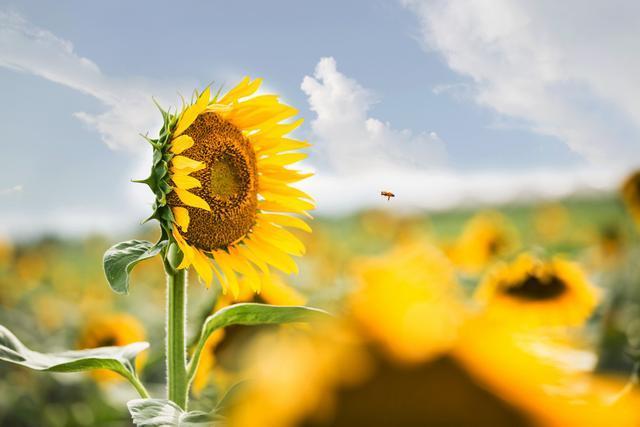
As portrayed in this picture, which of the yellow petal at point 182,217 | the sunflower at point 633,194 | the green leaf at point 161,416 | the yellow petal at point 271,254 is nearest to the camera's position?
the green leaf at point 161,416

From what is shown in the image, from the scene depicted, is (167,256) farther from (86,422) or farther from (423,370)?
(86,422)

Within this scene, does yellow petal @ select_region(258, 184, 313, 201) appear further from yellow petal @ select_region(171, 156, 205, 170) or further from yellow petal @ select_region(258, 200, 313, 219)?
yellow petal @ select_region(171, 156, 205, 170)

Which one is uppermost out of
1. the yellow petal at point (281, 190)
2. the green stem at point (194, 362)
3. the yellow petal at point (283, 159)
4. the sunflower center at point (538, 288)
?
the yellow petal at point (283, 159)

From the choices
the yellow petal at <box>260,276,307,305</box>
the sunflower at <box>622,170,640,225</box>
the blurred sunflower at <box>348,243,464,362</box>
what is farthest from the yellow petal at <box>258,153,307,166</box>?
the sunflower at <box>622,170,640,225</box>

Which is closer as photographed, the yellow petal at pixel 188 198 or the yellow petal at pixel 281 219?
the yellow petal at pixel 188 198

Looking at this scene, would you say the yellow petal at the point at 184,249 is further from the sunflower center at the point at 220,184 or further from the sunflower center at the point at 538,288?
the sunflower center at the point at 538,288

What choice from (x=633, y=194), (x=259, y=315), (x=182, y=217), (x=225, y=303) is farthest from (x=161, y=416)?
(x=633, y=194)

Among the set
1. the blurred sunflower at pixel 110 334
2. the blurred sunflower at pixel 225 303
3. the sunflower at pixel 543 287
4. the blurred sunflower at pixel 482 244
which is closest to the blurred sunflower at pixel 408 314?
the blurred sunflower at pixel 225 303

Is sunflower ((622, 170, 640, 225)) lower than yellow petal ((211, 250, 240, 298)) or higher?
higher
